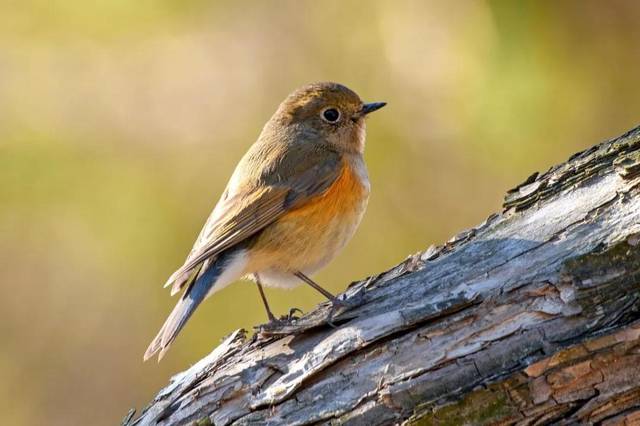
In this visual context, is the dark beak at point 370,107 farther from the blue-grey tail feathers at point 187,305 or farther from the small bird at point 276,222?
the blue-grey tail feathers at point 187,305

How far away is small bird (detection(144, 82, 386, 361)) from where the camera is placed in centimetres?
387

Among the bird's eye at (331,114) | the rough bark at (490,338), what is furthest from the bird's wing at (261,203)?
the rough bark at (490,338)

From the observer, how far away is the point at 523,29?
4684 millimetres

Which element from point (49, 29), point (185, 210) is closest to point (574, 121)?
point (185, 210)

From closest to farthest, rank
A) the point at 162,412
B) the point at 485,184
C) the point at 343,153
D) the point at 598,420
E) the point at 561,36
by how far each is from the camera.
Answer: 1. the point at 598,420
2. the point at 162,412
3. the point at 343,153
4. the point at 561,36
5. the point at 485,184

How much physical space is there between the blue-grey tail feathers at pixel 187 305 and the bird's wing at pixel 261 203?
0.06 meters

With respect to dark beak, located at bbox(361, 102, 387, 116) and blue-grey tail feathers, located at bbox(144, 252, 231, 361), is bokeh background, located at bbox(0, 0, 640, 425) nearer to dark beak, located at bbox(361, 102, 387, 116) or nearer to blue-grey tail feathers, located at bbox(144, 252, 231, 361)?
dark beak, located at bbox(361, 102, 387, 116)

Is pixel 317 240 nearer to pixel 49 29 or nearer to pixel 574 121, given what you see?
pixel 574 121

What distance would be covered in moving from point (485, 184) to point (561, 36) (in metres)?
1.01

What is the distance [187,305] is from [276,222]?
552 millimetres

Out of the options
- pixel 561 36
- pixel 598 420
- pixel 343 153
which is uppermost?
pixel 561 36

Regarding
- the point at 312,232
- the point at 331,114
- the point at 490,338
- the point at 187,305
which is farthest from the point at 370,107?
the point at 490,338

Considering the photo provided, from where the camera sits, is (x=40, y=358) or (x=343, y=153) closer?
(x=343, y=153)

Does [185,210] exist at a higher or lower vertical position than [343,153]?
higher
